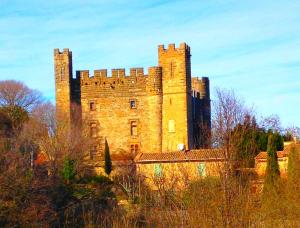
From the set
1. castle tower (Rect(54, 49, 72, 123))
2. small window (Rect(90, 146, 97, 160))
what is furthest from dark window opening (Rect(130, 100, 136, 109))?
castle tower (Rect(54, 49, 72, 123))

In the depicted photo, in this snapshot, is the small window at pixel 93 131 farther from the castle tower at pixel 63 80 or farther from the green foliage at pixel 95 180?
the green foliage at pixel 95 180

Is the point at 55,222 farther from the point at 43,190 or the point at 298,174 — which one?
the point at 298,174

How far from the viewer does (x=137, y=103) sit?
49531 millimetres

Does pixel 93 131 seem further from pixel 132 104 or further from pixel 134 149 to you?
pixel 132 104

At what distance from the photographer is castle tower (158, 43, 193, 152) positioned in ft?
156

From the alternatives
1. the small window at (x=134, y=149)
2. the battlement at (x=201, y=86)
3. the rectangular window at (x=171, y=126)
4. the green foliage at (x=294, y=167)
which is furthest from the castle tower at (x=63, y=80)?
the green foliage at (x=294, y=167)

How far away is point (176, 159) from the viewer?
1448 inches

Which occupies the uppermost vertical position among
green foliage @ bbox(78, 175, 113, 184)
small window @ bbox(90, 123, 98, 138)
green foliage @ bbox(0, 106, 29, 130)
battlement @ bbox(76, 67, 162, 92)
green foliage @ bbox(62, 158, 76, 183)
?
battlement @ bbox(76, 67, 162, 92)

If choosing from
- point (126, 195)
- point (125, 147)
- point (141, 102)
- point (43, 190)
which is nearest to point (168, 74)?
point (141, 102)

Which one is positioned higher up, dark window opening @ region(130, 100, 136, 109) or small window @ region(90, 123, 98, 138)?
dark window opening @ region(130, 100, 136, 109)

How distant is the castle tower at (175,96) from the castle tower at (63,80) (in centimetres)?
683

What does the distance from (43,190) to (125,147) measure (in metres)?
24.6

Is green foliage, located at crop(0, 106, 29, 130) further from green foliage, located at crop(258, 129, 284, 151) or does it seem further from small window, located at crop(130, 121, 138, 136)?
green foliage, located at crop(258, 129, 284, 151)

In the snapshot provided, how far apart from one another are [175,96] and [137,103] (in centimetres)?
313
